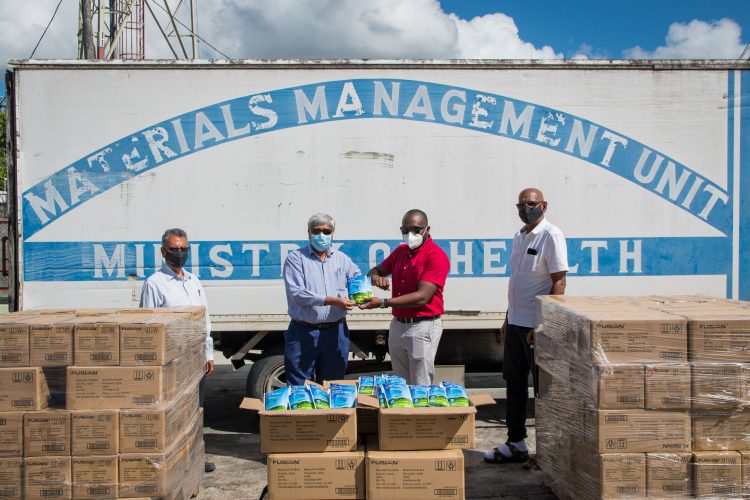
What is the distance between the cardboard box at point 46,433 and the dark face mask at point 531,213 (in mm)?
3079

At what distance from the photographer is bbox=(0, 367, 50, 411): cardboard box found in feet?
11.1

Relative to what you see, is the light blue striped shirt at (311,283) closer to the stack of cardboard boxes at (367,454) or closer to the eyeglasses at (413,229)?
the eyeglasses at (413,229)

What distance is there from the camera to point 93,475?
342 centimetres

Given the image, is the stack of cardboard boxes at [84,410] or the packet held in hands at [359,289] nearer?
the stack of cardboard boxes at [84,410]

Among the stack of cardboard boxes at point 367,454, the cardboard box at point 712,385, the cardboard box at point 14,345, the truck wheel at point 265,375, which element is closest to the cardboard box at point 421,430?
the stack of cardboard boxes at point 367,454

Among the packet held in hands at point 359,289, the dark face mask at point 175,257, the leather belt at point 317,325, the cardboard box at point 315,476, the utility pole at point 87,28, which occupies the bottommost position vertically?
the cardboard box at point 315,476

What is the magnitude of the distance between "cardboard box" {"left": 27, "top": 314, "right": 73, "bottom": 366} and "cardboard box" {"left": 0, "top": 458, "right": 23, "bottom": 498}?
0.54 metres

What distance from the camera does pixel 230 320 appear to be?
5.45 meters

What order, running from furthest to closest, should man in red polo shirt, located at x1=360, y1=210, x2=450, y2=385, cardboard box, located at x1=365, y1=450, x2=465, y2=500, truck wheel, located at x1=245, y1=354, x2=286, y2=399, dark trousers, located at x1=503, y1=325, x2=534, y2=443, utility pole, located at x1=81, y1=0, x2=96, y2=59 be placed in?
utility pole, located at x1=81, y1=0, x2=96, y2=59
truck wheel, located at x1=245, y1=354, x2=286, y2=399
dark trousers, located at x1=503, y1=325, x2=534, y2=443
man in red polo shirt, located at x1=360, y1=210, x2=450, y2=385
cardboard box, located at x1=365, y1=450, x2=465, y2=500

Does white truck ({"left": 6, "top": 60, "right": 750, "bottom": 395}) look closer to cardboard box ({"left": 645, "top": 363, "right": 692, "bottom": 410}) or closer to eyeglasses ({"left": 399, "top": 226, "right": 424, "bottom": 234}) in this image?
eyeglasses ({"left": 399, "top": 226, "right": 424, "bottom": 234})

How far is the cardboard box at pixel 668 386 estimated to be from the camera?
10.6ft

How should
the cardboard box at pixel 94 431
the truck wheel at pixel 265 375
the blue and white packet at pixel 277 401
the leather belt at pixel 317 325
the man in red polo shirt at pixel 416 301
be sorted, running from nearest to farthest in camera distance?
the blue and white packet at pixel 277 401
the cardboard box at pixel 94 431
the man in red polo shirt at pixel 416 301
the leather belt at pixel 317 325
the truck wheel at pixel 265 375

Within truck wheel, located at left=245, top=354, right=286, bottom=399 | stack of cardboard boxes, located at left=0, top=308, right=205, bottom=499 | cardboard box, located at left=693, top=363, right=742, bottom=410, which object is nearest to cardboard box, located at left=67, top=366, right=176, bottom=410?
stack of cardboard boxes, located at left=0, top=308, right=205, bottom=499

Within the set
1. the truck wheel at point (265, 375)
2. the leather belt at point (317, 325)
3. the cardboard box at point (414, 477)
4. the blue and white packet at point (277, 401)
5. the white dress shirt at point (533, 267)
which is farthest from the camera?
the truck wheel at point (265, 375)
